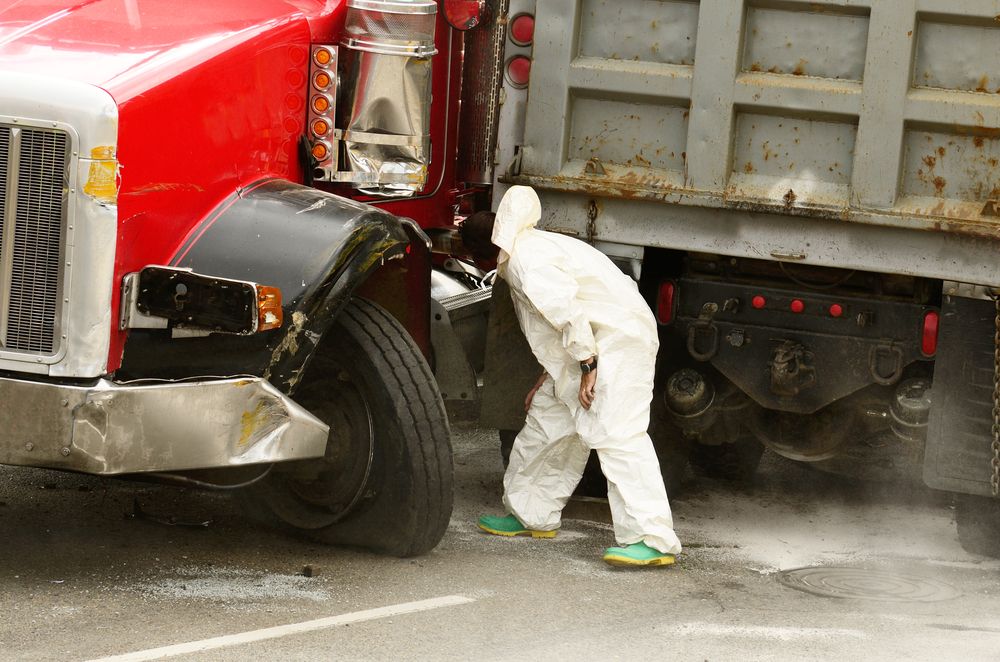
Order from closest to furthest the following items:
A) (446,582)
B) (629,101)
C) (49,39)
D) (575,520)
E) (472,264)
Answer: (49,39) < (446,582) < (629,101) < (575,520) < (472,264)

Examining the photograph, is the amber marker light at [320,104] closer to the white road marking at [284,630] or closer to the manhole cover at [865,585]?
the white road marking at [284,630]

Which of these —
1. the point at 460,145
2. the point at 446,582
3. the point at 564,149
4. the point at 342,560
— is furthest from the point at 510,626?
the point at 460,145

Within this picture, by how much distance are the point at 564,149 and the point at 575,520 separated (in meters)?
1.50

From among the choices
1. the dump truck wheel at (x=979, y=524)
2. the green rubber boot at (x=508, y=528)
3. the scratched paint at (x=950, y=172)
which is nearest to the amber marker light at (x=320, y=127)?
the green rubber boot at (x=508, y=528)

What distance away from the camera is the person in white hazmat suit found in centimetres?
556

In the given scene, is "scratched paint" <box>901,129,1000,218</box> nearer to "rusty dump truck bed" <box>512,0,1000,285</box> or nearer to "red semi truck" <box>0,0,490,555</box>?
"rusty dump truck bed" <box>512,0,1000,285</box>

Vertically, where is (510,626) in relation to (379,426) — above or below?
below

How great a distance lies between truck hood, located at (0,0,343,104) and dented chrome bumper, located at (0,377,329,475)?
0.87m

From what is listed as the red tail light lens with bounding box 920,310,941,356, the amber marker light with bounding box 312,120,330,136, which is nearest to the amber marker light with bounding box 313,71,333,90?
the amber marker light with bounding box 312,120,330,136

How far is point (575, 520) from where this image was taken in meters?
6.27

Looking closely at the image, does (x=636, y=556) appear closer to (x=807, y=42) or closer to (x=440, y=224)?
(x=440, y=224)

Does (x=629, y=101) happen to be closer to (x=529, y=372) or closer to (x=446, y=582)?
(x=529, y=372)

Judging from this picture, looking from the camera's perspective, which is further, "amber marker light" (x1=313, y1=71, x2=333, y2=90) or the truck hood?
"amber marker light" (x1=313, y1=71, x2=333, y2=90)

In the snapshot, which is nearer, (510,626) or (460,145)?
(510,626)
